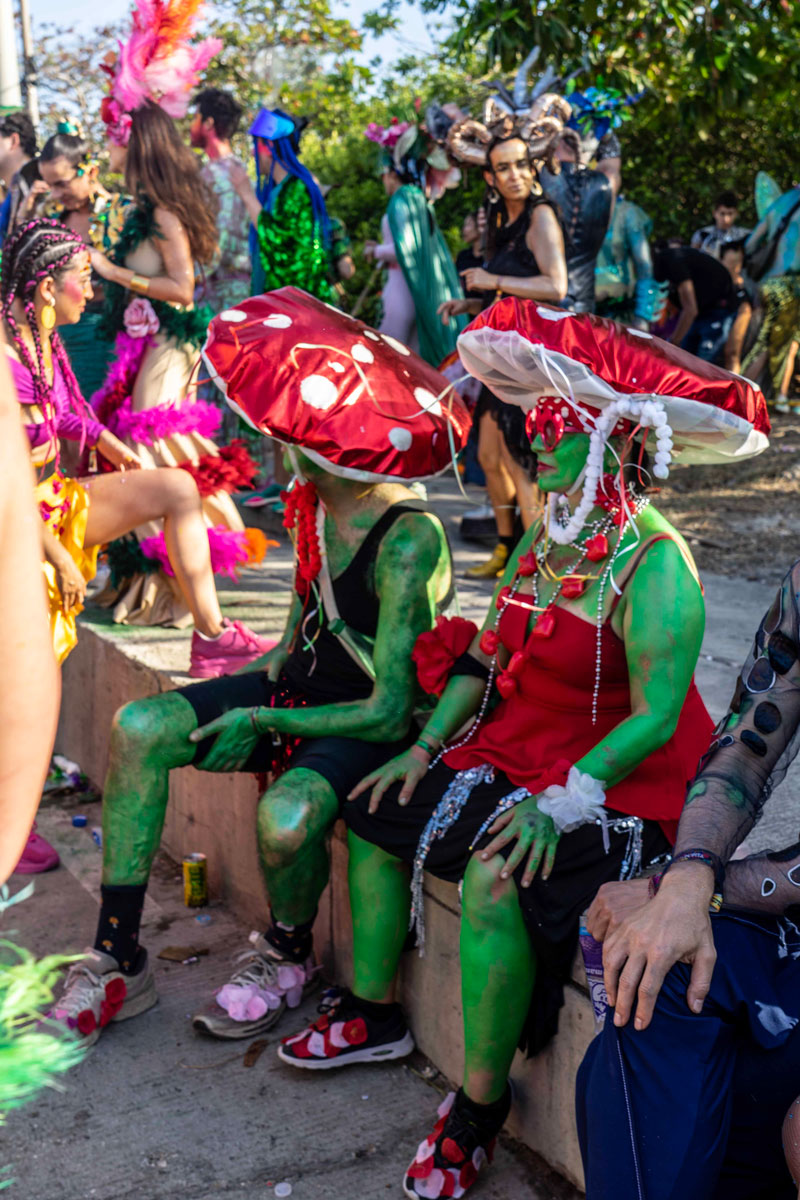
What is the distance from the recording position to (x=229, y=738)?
10.2 feet

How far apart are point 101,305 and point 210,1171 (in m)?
4.07

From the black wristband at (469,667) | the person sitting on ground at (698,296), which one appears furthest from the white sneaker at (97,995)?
the person sitting on ground at (698,296)

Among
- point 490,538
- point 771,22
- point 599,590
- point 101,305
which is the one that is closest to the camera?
point 599,590

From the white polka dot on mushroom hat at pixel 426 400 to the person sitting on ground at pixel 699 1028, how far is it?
1375 millimetres

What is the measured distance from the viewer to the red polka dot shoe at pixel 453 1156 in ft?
7.72

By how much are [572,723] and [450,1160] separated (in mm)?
891

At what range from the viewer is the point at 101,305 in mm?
5559

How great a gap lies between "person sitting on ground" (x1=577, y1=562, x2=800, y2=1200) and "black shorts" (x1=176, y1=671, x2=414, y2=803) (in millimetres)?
986

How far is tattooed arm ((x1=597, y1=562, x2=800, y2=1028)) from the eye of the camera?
1797 millimetres

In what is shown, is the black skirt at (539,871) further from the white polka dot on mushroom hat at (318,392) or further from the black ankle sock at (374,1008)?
the white polka dot on mushroom hat at (318,392)

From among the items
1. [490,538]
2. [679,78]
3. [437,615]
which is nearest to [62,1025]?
[437,615]

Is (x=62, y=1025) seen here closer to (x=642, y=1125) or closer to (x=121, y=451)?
(x=642, y=1125)

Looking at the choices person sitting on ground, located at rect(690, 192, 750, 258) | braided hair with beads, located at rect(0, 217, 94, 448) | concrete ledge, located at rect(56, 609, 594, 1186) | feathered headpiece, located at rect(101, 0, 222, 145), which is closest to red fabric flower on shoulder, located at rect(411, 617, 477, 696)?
concrete ledge, located at rect(56, 609, 594, 1186)

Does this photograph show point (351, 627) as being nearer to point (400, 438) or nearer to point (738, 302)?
point (400, 438)
